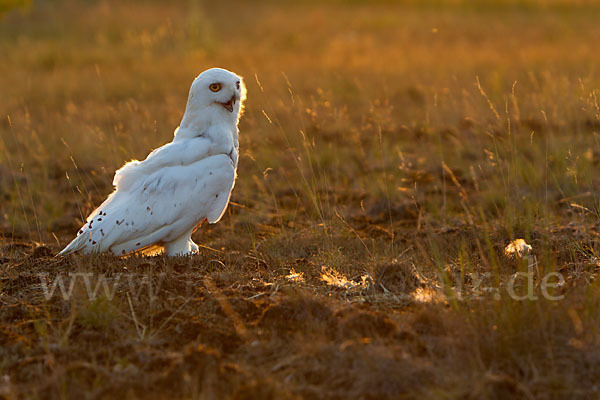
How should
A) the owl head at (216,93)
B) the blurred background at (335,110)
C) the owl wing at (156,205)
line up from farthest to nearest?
the blurred background at (335,110) < the owl head at (216,93) < the owl wing at (156,205)

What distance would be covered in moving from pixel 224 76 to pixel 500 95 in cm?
664

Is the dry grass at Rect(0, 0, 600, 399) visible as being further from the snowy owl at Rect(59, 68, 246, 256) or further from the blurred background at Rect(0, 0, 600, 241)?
the snowy owl at Rect(59, 68, 246, 256)

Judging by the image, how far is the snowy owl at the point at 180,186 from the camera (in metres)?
4.81

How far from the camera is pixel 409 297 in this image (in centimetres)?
422

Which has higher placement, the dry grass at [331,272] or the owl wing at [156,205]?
the owl wing at [156,205]

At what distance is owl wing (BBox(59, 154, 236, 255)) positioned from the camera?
4.78 m

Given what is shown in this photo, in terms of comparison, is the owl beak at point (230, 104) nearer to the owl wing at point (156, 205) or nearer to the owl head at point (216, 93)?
the owl head at point (216, 93)

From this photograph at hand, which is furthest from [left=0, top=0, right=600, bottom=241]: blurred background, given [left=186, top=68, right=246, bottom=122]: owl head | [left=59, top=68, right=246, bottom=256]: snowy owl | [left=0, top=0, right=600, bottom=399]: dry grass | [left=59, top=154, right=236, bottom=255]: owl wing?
[left=59, top=154, right=236, bottom=255]: owl wing

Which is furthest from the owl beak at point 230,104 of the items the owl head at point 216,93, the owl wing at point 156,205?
the owl wing at point 156,205

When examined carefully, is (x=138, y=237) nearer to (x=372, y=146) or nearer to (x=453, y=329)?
(x=453, y=329)

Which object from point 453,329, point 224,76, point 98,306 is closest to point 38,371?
point 98,306

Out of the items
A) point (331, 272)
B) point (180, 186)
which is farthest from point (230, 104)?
point (331, 272)

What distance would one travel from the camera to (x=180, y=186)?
→ 16.1 ft

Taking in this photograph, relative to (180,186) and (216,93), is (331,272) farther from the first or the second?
(216,93)
